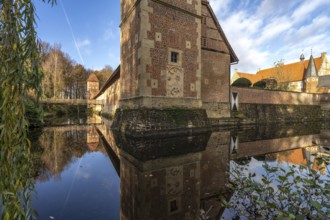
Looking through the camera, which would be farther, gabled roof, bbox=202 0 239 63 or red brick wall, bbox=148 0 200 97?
gabled roof, bbox=202 0 239 63

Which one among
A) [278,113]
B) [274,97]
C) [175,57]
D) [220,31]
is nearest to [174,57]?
[175,57]

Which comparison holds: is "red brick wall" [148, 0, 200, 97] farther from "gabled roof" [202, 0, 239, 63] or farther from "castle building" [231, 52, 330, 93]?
"castle building" [231, 52, 330, 93]

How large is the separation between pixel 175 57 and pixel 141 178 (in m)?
9.35

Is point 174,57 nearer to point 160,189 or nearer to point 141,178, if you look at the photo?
point 141,178

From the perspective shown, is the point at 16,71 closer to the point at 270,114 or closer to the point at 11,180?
the point at 11,180

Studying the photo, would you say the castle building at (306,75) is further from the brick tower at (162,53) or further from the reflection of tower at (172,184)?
the reflection of tower at (172,184)

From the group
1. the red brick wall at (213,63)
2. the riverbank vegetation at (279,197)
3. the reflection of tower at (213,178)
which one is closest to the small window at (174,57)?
the red brick wall at (213,63)

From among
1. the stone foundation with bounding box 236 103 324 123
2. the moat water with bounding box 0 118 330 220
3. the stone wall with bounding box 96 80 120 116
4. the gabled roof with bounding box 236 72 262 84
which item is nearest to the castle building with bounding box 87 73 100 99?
the stone wall with bounding box 96 80 120 116

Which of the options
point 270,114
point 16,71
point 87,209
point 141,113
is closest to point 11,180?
point 16,71

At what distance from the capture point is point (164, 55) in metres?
11.5

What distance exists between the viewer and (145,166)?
524 centimetres

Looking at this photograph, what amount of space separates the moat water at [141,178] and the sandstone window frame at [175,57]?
604cm

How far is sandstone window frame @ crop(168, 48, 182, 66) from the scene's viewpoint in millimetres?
11820

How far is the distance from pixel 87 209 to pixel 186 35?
1181 centimetres
